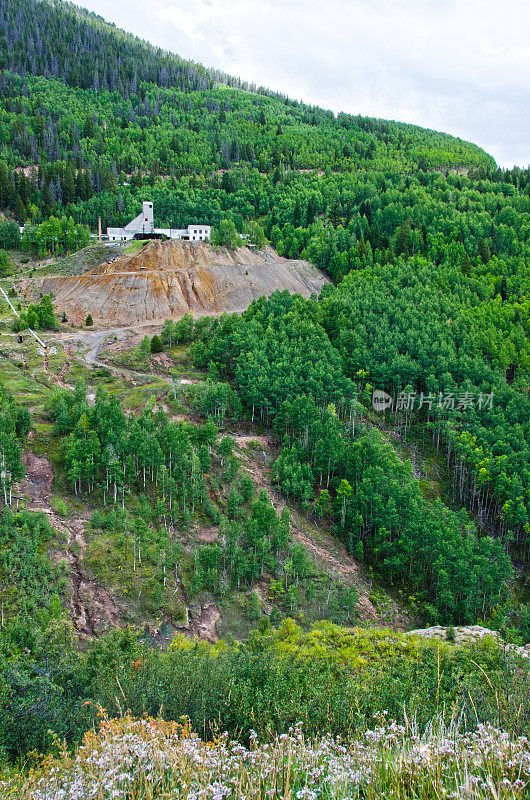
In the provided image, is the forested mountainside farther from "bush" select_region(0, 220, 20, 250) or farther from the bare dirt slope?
the bare dirt slope

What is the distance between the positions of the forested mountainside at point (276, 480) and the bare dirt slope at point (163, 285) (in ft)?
4.45

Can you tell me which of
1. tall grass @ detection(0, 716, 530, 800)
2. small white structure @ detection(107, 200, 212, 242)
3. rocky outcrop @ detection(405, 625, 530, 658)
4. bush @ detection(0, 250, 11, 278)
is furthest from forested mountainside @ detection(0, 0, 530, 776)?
small white structure @ detection(107, 200, 212, 242)

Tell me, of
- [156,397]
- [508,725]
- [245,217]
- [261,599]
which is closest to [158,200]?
[245,217]

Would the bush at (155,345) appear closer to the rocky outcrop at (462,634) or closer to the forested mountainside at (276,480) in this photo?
the forested mountainside at (276,480)

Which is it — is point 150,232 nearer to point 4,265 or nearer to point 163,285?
point 163,285

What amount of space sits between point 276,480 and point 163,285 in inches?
1724

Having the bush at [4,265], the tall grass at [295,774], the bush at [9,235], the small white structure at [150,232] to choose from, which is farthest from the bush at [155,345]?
→ the tall grass at [295,774]

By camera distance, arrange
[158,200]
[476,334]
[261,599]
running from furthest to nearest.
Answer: [158,200], [476,334], [261,599]

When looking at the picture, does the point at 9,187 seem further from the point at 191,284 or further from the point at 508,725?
the point at 508,725

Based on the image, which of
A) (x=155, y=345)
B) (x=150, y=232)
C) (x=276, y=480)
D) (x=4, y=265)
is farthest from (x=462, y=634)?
(x=4, y=265)

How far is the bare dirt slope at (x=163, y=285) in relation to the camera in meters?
81.9

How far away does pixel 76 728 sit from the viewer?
20016 millimetres

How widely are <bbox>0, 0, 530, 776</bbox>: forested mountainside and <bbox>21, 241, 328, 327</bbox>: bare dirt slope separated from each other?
4.45 feet

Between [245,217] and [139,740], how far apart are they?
124 m
